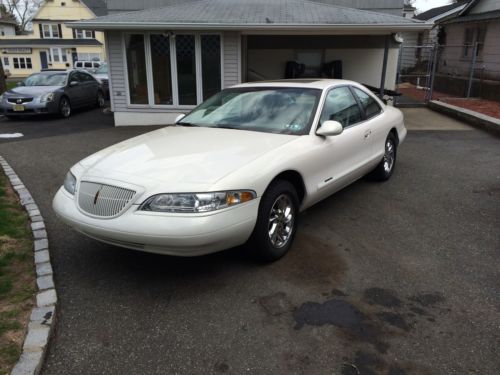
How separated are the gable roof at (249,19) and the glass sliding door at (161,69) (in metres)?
0.61

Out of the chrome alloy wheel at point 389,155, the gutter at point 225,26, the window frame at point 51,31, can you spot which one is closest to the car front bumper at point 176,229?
the chrome alloy wheel at point 389,155

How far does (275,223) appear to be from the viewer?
3.88 meters

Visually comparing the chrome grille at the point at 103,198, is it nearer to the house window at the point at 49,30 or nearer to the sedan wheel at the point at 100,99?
the sedan wheel at the point at 100,99

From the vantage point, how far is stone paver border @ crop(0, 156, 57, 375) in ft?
8.60

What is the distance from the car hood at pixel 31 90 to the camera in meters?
13.2

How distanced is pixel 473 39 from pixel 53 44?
4073 centimetres

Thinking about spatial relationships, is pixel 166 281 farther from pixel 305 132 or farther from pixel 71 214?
pixel 305 132

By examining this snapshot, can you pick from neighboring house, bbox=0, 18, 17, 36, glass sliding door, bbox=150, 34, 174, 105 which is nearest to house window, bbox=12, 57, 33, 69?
neighboring house, bbox=0, 18, 17, 36

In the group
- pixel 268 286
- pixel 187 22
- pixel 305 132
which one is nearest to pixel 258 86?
pixel 305 132

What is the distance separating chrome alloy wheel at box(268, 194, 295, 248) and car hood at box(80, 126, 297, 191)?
48 cm

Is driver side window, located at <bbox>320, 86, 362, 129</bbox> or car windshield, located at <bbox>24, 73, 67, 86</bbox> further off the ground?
driver side window, located at <bbox>320, 86, 362, 129</bbox>

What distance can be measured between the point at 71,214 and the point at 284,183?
1.80 meters

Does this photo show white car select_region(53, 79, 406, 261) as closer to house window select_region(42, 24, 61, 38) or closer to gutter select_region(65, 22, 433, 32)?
gutter select_region(65, 22, 433, 32)

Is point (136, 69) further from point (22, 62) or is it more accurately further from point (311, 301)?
point (22, 62)
